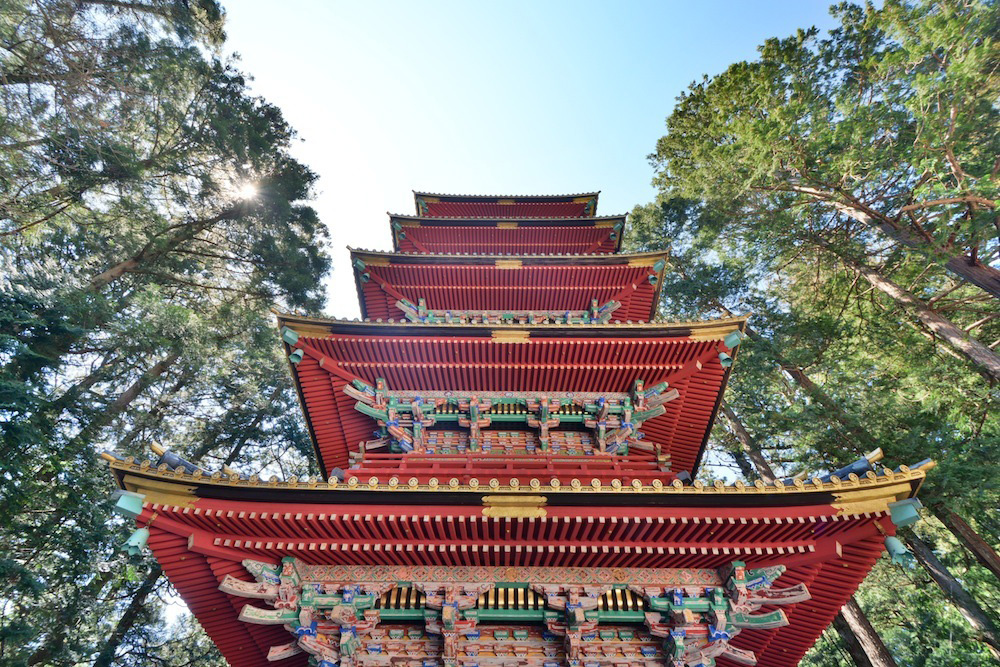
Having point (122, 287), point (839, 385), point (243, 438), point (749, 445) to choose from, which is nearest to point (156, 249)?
point (122, 287)

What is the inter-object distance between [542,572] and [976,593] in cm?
1302

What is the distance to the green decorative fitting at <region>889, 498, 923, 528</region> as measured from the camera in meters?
4.73

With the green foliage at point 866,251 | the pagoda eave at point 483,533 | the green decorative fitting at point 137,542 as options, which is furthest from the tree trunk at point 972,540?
the green decorative fitting at point 137,542

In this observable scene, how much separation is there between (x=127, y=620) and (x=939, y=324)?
21.1m

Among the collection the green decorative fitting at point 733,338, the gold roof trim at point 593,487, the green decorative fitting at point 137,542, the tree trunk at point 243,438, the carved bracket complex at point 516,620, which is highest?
the tree trunk at point 243,438

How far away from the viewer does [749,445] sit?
43.3 feet

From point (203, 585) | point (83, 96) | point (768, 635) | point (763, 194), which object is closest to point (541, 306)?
point (768, 635)

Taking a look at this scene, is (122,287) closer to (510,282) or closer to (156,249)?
(156,249)

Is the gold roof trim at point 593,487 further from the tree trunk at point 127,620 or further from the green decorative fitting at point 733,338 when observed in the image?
the tree trunk at point 127,620

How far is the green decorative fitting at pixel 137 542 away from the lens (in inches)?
169

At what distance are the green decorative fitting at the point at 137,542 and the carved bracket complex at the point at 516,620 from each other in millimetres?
1102

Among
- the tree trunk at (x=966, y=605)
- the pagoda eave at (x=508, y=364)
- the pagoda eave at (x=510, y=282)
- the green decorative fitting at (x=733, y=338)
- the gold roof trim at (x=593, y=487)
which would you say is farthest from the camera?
the pagoda eave at (x=510, y=282)

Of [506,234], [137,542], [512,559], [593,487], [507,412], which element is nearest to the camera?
[137,542]

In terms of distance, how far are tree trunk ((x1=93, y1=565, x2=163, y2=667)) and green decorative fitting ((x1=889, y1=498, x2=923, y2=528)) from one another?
1576 cm
